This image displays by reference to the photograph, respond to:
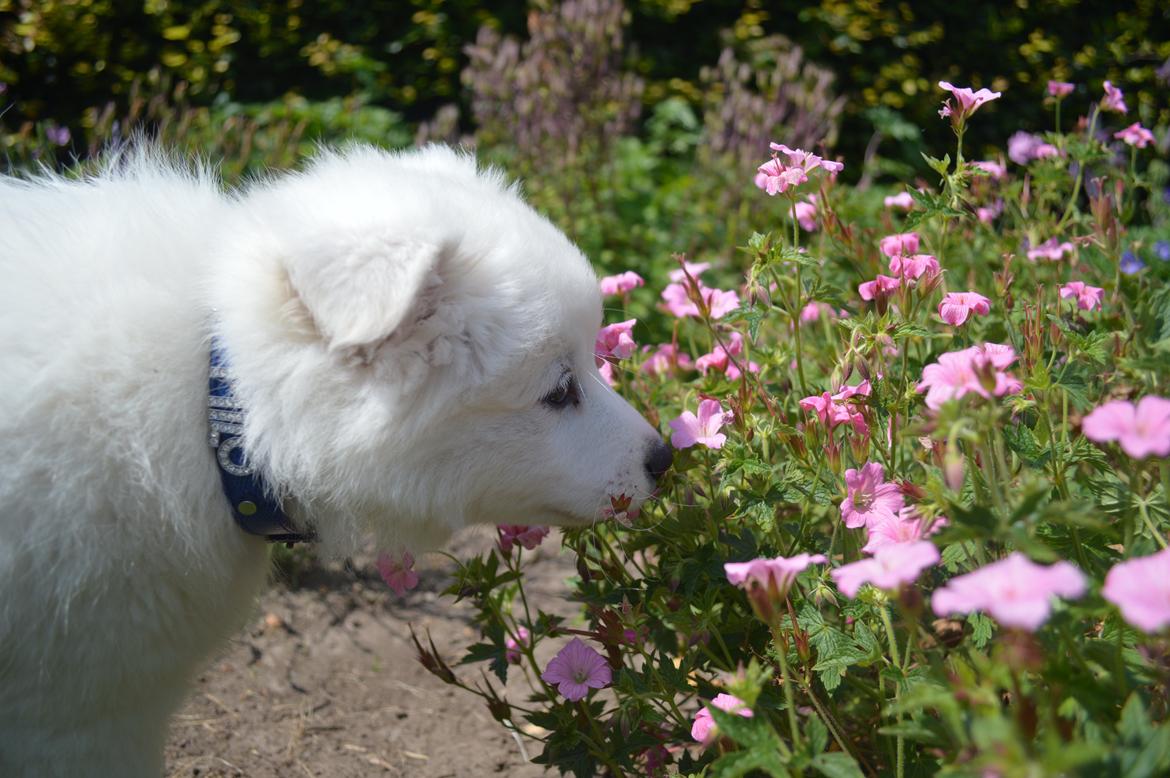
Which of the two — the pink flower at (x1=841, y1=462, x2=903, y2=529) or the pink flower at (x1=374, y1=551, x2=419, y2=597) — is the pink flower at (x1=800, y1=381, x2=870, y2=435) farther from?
the pink flower at (x1=374, y1=551, x2=419, y2=597)

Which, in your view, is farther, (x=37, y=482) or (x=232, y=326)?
(x=232, y=326)

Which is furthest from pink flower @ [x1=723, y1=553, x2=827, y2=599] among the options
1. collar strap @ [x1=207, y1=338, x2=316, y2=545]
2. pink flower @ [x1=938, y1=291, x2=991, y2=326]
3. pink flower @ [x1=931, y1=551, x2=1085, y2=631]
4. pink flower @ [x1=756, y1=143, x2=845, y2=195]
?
collar strap @ [x1=207, y1=338, x2=316, y2=545]

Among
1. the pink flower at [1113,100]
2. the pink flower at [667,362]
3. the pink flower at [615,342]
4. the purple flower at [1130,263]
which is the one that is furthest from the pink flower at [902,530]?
the pink flower at [1113,100]

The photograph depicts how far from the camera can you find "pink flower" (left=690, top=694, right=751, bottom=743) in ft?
4.82

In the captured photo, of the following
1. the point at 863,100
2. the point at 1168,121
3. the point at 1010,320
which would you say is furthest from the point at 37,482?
the point at 863,100

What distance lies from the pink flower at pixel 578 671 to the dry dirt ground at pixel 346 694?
618 mm

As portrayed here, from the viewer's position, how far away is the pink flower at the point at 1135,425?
3.82ft

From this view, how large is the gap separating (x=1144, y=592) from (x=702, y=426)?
1136 millimetres

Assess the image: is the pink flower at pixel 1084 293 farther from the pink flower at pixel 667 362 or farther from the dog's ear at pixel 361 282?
the dog's ear at pixel 361 282

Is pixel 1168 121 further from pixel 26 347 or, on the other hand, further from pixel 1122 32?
pixel 26 347

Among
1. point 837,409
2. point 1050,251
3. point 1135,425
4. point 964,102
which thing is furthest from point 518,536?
point 1050,251

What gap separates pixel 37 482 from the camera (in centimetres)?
185

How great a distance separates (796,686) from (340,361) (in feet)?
3.75

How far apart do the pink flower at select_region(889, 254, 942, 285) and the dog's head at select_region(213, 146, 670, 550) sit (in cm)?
63
